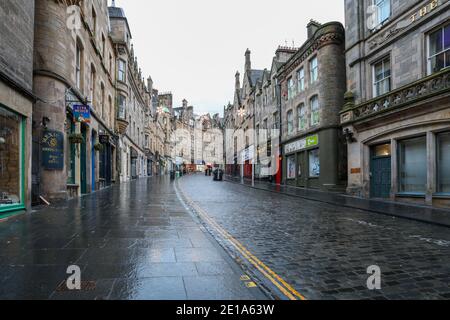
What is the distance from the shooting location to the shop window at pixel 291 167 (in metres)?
26.3

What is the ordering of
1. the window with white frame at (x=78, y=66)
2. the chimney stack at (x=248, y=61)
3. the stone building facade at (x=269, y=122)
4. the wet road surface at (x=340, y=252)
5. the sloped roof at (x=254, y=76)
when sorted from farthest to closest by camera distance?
1. the chimney stack at (x=248, y=61)
2. the sloped roof at (x=254, y=76)
3. the stone building facade at (x=269, y=122)
4. the window with white frame at (x=78, y=66)
5. the wet road surface at (x=340, y=252)

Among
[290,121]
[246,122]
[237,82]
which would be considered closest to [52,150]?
[290,121]

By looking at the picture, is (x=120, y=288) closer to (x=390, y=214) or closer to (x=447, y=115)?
(x=390, y=214)

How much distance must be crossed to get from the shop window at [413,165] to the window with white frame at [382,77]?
3193 millimetres

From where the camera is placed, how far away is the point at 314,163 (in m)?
22.3

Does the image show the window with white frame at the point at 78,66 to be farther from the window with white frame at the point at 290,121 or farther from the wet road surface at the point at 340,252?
the window with white frame at the point at 290,121

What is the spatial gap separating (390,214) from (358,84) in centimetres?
949

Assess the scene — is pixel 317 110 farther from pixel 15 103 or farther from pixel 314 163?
pixel 15 103

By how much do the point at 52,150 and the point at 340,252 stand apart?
35.9 feet

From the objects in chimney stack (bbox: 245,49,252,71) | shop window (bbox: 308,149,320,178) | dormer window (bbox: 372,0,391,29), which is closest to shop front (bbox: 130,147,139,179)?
chimney stack (bbox: 245,49,252,71)

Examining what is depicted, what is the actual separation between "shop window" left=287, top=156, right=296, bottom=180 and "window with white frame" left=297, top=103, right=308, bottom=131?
10.4ft

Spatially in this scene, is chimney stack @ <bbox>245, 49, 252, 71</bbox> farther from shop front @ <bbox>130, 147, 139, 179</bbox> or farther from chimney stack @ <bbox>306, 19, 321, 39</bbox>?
shop front @ <bbox>130, 147, 139, 179</bbox>

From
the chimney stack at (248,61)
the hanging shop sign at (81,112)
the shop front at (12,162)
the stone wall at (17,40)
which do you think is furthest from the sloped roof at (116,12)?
the shop front at (12,162)

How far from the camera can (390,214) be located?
966cm
